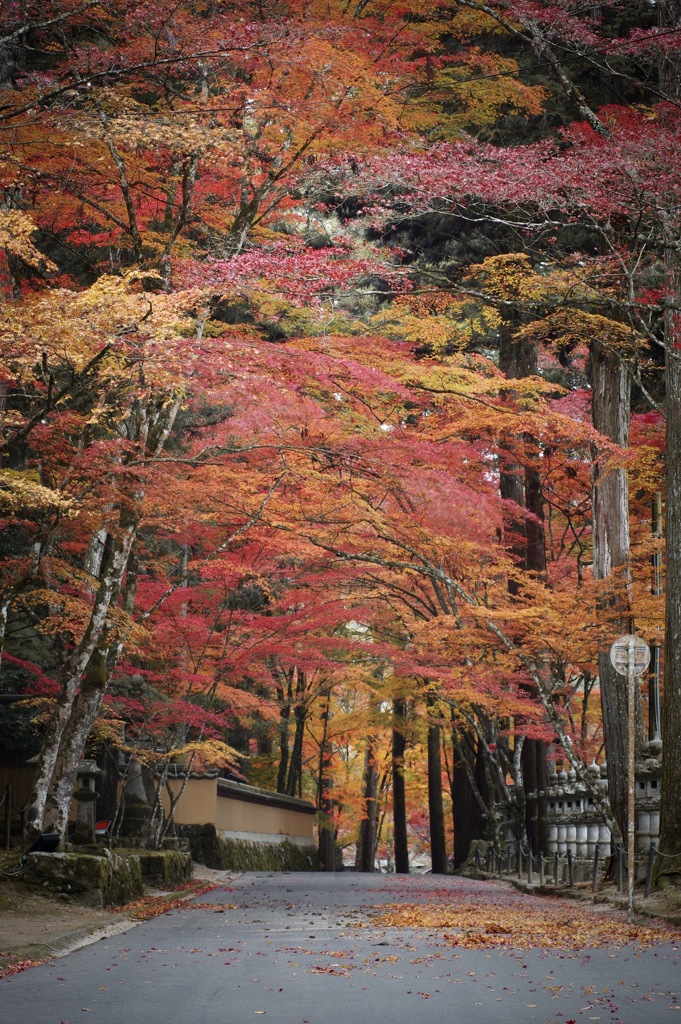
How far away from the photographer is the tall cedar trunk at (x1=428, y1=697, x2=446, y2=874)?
109 feet

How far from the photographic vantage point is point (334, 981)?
7.53 meters

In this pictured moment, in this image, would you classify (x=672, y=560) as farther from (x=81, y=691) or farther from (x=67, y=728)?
(x=67, y=728)

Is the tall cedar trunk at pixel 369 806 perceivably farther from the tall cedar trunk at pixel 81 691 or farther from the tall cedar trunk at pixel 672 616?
the tall cedar trunk at pixel 672 616

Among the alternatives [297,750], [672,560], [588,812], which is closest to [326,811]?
[297,750]

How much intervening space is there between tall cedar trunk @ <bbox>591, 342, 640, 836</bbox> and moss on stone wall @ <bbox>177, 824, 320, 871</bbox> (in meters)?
12.3

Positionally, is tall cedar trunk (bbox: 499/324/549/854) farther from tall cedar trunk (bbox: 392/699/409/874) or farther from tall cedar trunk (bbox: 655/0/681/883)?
tall cedar trunk (bbox: 392/699/409/874)

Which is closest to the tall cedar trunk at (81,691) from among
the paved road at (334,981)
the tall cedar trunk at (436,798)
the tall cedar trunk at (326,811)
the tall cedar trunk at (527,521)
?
the paved road at (334,981)

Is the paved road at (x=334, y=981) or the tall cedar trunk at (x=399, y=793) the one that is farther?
the tall cedar trunk at (x=399, y=793)

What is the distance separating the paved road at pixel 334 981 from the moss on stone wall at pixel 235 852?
638 inches

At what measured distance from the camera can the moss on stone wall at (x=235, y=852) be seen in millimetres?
27948

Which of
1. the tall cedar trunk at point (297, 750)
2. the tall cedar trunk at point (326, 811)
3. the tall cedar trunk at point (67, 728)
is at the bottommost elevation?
the tall cedar trunk at point (326, 811)

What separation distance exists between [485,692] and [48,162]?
40.5ft

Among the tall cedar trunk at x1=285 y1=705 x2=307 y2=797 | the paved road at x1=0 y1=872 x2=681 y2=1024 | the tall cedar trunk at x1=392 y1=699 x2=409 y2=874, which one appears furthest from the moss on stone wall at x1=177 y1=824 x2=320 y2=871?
the paved road at x1=0 y1=872 x2=681 y2=1024

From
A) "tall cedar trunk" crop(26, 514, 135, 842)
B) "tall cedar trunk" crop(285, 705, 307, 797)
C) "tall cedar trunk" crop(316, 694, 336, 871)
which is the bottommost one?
"tall cedar trunk" crop(316, 694, 336, 871)
